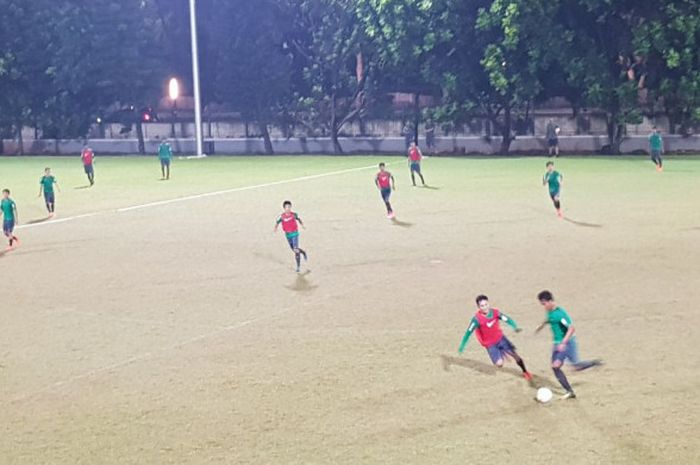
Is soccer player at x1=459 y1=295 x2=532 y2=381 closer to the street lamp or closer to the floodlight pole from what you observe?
the floodlight pole

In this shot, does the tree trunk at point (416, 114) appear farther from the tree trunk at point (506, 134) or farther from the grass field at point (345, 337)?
the grass field at point (345, 337)

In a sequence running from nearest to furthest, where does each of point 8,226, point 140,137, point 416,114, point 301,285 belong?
point 301,285
point 8,226
point 416,114
point 140,137

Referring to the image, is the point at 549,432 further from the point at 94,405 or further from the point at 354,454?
the point at 94,405

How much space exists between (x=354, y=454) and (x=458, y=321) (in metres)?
5.05

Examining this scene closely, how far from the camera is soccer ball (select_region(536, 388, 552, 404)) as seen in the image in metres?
9.59

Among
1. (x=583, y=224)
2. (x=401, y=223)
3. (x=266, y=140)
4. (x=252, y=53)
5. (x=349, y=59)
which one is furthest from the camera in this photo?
(x=266, y=140)

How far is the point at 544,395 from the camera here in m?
9.60

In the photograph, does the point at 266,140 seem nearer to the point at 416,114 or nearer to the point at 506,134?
the point at 416,114

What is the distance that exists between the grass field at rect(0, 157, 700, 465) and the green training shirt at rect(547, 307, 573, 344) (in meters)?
0.73

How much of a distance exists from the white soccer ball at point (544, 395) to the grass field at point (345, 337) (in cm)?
8

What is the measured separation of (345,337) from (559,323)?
3.62m

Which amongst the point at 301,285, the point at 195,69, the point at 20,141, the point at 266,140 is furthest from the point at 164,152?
the point at 20,141

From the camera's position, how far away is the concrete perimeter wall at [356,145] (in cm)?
4903

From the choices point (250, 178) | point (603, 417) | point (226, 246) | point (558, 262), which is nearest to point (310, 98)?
point (250, 178)
